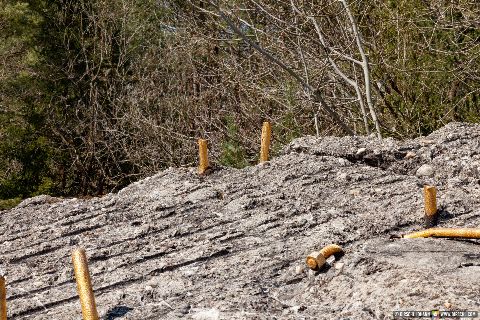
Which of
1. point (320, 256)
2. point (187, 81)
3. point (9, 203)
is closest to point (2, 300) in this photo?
point (320, 256)

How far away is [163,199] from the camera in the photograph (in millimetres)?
4441

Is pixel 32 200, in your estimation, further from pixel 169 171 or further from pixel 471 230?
pixel 471 230

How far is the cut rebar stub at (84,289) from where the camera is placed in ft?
8.60

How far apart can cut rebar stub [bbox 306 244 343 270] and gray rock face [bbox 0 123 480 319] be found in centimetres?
4

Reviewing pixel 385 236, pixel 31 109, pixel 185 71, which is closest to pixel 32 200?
pixel 385 236

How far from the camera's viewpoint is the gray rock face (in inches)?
103

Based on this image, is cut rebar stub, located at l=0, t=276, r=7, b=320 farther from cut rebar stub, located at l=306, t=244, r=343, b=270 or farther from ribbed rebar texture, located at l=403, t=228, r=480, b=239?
ribbed rebar texture, located at l=403, t=228, r=480, b=239

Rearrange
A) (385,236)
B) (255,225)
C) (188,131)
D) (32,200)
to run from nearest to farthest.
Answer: (385,236) < (255,225) < (32,200) < (188,131)

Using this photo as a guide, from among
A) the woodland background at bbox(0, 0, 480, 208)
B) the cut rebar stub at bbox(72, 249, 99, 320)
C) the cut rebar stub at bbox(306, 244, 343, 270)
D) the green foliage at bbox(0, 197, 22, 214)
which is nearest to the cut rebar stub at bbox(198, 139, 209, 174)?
the cut rebar stub at bbox(306, 244, 343, 270)

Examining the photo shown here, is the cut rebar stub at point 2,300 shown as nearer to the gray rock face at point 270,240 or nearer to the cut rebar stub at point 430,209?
the gray rock face at point 270,240

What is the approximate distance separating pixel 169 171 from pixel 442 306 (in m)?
3.17

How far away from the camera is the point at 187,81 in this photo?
11352 mm

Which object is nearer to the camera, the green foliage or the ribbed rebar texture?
the ribbed rebar texture

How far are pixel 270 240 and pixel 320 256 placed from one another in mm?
649
